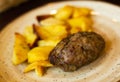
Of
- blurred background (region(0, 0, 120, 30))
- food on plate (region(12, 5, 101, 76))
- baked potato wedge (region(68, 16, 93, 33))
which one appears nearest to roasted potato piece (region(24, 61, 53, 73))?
food on plate (region(12, 5, 101, 76))

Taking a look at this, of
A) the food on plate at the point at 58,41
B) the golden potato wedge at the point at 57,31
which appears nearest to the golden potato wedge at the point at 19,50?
the food on plate at the point at 58,41

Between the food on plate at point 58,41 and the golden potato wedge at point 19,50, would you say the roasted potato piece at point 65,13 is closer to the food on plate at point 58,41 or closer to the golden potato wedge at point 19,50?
the food on plate at point 58,41

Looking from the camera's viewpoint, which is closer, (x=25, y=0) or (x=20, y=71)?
(x=20, y=71)

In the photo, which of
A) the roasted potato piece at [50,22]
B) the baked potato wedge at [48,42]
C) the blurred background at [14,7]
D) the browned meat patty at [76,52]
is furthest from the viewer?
the blurred background at [14,7]

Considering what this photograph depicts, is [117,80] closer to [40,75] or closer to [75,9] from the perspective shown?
[40,75]

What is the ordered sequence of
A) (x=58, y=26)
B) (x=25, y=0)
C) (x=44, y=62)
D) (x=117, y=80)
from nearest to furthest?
1. (x=117, y=80)
2. (x=44, y=62)
3. (x=58, y=26)
4. (x=25, y=0)

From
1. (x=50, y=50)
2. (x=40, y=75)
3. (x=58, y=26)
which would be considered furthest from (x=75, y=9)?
(x=40, y=75)

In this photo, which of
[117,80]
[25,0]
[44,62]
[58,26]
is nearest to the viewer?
[117,80]
